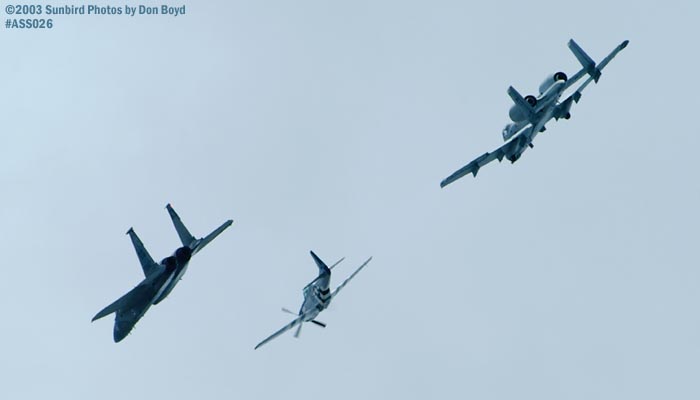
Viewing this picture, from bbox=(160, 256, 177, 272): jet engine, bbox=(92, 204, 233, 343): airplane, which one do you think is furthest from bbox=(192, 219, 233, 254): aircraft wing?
bbox=(160, 256, 177, 272): jet engine

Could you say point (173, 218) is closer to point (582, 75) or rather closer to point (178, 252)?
point (178, 252)

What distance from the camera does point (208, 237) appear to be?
91.5m

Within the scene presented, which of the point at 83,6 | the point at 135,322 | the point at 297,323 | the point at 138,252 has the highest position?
the point at 83,6

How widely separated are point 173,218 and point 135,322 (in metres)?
11.4

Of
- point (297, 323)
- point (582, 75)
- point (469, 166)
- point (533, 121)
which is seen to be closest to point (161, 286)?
point (297, 323)

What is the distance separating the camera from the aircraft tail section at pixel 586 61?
85.3 meters

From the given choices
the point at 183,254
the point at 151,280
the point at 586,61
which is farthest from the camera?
the point at 151,280

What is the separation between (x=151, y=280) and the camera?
9156 cm

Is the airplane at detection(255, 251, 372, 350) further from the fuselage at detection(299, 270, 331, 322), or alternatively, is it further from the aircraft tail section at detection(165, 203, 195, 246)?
the aircraft tail section at detection(165, 203, 195, 246)

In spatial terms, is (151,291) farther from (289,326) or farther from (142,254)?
(289,326)

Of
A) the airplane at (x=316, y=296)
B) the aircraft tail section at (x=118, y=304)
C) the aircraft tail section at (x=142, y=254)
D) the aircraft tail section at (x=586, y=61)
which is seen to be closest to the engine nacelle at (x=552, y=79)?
the aircraft tail section at (x=586, y=61)

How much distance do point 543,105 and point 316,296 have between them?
2840cm

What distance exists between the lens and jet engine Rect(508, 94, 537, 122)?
279 feet

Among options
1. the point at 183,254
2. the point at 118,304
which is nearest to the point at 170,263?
the point at 183,254
